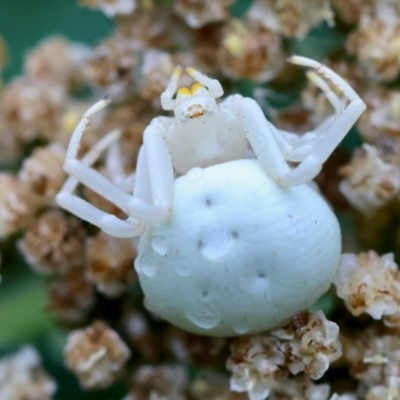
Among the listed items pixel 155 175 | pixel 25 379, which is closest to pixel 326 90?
pixel 155 175

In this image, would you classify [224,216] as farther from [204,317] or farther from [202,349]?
[202,349]

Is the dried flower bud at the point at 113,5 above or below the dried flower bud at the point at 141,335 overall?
above

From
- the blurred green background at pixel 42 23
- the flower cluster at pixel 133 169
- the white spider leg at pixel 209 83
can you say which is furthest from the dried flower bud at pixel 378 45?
the blurred green background at pixel 42 23

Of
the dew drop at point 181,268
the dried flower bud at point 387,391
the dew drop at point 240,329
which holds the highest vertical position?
the dew drop at point 181,268

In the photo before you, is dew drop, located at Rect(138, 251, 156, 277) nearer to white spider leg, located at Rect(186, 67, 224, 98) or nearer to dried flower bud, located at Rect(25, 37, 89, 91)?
white spider leg, located at Rect(186, 67, 224, 98)

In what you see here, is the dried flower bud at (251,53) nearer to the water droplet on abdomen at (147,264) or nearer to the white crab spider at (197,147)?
the white crab spider at (197,147)

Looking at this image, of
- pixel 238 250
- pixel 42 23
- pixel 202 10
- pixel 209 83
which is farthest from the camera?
pixel 42 23

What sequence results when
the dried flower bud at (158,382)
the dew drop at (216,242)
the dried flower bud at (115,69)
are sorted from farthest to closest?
the dried flower bud at (115,69) → the dried flower bud at (158,382) → the dew drop at (216,242)
